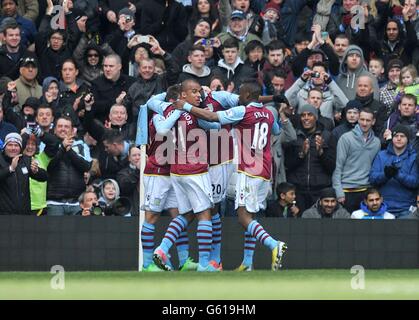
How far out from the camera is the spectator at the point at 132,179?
20344 millimetres

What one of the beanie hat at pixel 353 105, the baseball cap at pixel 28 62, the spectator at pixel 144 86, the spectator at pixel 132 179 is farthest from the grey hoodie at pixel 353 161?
the baseball cap at pixel 28 62

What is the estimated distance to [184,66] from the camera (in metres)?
22.0

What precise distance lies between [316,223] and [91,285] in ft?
14.2

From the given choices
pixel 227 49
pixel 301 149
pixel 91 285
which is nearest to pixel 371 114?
pixel 301 149

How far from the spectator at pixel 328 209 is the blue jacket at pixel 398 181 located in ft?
2.02

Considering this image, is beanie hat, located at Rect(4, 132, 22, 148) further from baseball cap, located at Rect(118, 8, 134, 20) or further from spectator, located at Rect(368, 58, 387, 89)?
spectator, located at Rect(368, 58, 387, 89)

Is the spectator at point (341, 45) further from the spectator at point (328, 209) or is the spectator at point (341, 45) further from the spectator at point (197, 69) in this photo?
the spectator at point (328, 209)

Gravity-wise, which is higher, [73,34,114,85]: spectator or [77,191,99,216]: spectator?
[73,34,114,85]: spectator

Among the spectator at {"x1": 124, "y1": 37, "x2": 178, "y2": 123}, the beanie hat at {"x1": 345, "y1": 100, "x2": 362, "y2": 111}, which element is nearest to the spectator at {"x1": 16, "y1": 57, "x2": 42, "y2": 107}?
the spectator at {"x1": 124, "y1": 37, "x2": 178, "y2": 123}

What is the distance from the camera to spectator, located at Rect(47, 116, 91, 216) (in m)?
20.2

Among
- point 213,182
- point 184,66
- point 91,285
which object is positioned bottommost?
point 91,285

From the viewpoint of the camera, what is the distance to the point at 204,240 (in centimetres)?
1820

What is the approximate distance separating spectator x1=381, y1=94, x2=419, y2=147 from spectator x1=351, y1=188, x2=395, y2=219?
122cm

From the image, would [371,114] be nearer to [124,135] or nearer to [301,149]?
[301,149]
